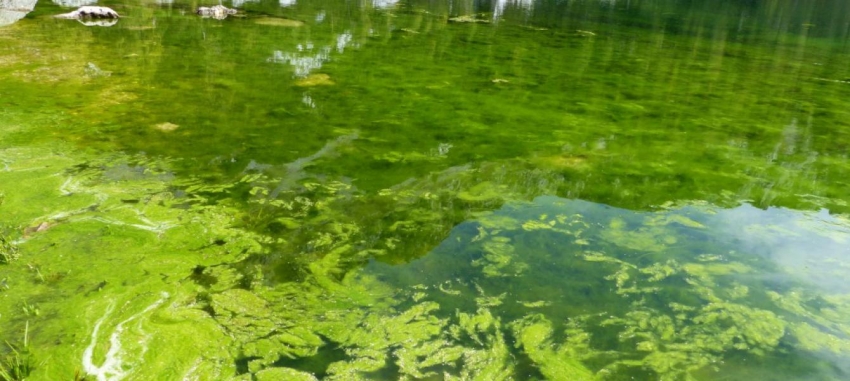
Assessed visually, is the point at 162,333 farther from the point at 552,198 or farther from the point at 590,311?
the point at 552,198

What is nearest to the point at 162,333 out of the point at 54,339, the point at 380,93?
the point at 54,339

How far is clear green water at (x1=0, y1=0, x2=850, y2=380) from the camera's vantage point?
3117 millimetres

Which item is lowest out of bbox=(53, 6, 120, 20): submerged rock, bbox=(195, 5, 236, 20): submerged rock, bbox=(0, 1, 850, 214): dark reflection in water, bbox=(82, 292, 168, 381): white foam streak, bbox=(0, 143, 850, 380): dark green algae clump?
bbox=(82, 292, 168, 381): white foam streak

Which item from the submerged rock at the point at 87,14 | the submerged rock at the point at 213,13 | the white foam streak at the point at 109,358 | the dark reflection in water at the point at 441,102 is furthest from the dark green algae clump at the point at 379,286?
the submerged rock at the point at 213,13

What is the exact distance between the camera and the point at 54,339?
290 centimetres

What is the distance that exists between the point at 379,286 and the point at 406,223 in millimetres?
888

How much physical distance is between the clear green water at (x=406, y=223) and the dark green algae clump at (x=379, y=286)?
0.02 metres

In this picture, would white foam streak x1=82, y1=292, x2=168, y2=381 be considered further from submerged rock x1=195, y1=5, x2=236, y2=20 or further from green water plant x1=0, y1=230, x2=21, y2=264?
submerged rock x1=195, y1=5, x2=236, y2=20

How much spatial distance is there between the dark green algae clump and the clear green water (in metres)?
0.02

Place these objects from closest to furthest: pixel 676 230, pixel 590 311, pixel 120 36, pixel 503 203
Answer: pixel 590 311 < pixel 676 230 < pixel 503 203 < pixel 120 36

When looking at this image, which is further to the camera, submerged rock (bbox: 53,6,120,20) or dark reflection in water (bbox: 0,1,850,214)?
submerged rock (bbox: 53,6,120,20)

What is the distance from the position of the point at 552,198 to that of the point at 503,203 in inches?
19.2

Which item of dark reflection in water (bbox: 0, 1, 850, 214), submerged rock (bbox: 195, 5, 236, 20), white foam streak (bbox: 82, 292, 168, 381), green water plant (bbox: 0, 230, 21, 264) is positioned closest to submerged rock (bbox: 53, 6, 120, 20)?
dark reflection in water (bbox: 0, 1, 850, 214)

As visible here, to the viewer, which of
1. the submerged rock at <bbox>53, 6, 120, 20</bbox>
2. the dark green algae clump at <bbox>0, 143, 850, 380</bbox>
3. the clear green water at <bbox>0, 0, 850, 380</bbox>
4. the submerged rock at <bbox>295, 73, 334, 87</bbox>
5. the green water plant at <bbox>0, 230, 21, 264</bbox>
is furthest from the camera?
the submerged rock at <bbox>53, 6, 120, 20</bbox>
